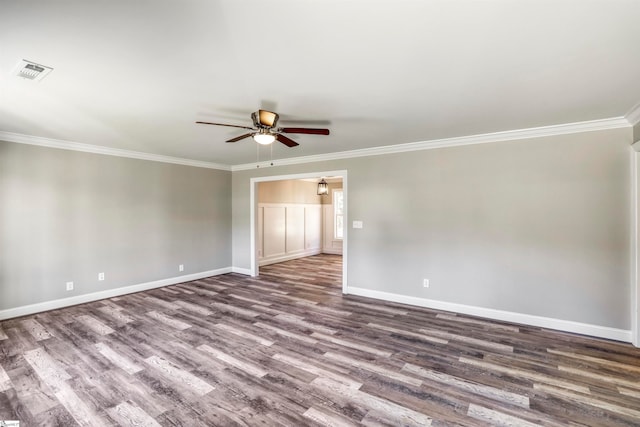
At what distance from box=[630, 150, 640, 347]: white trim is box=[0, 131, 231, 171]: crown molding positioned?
6.85 metres

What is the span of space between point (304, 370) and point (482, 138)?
12.3 ft

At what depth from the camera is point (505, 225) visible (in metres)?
4.01

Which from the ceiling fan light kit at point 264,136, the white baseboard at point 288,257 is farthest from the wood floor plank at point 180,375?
the white baseboard at point 288,257

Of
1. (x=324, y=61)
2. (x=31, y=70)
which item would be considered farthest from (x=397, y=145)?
(x=31, y=70)

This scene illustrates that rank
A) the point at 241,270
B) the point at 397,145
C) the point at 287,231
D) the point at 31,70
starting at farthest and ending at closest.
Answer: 1. the point at 287,231
2. the point at 241,270
3. the point at 397,145
4. the point at 31,70

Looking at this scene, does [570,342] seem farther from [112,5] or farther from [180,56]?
[112,5]

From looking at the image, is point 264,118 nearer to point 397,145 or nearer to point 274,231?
point 397,145

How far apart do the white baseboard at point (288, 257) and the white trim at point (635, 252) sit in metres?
6.84

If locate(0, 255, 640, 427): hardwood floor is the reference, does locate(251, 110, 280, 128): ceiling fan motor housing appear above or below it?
above

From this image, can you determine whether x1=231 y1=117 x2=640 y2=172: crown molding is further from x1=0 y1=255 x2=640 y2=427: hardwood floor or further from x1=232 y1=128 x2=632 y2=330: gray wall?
x1=0 y1=255 x2=640 y2=427: hardwood floor

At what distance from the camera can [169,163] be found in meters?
5.88

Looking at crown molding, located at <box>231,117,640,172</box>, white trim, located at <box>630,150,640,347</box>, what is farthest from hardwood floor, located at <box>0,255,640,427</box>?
crown molding, located at <box>231,117,640,172</box>

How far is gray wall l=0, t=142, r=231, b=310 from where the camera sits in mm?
4168

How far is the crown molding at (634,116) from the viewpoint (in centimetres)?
302
